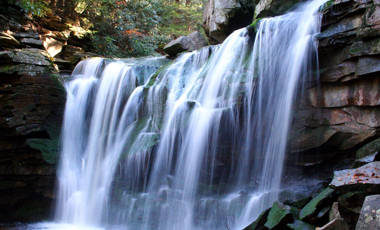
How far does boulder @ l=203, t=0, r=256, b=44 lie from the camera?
11.5 m

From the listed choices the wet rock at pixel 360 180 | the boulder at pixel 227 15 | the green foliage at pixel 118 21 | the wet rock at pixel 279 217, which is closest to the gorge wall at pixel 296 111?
the boulder at pixel 227 15

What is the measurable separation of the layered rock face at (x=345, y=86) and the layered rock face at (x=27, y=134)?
6.90 meters

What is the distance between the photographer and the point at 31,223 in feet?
24.2

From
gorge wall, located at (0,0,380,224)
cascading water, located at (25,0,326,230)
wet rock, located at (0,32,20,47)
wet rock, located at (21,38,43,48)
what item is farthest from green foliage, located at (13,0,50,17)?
cascading water, located at (25,0,326,230)

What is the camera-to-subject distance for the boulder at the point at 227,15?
1153 cm

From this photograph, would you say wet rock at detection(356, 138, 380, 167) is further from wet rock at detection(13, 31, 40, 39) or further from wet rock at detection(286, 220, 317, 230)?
wet rock at detection(13, 31, 40, 39)

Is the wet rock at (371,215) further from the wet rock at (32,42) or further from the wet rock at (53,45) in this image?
the wet rock at (53,45)

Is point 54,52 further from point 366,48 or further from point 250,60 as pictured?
point 366,48

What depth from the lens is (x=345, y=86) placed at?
589 cm

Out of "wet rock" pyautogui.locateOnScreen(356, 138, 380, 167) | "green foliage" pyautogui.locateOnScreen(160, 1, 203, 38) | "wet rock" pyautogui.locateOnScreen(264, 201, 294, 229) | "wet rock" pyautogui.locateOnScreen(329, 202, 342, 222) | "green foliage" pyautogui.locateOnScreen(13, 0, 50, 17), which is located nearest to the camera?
"wet rock" pyautogui.locateOnScreen(329, 202, 342, 222)

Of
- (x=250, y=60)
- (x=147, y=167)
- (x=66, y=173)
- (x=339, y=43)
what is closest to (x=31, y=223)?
(x=66, y=173)

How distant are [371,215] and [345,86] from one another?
3.73 meters

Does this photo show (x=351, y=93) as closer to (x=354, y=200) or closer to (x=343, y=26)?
(x=343, y=26)

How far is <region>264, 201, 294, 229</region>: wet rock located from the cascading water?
132 cm
